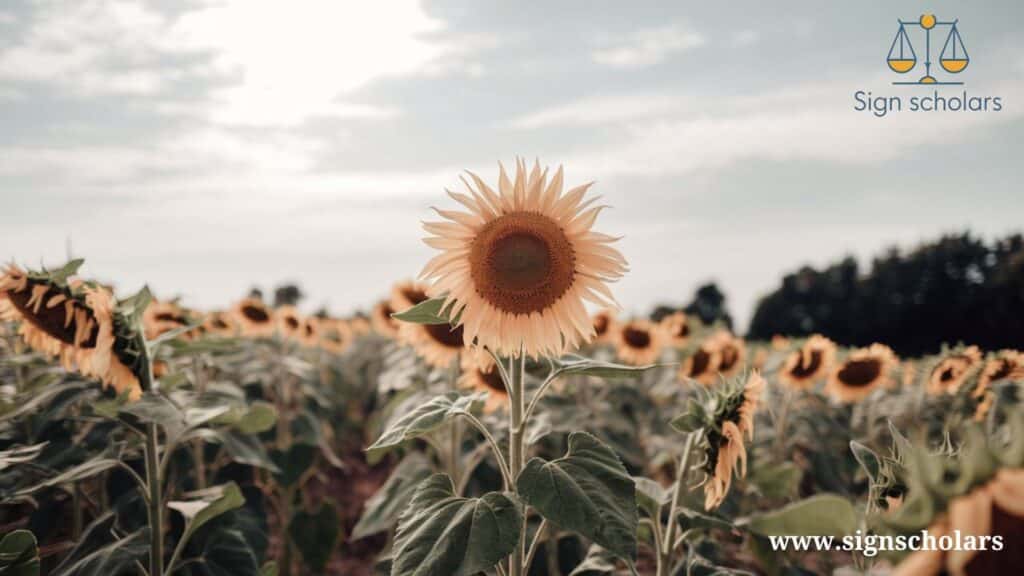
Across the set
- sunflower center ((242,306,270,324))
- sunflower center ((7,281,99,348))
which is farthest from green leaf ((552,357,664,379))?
sunflower center ((242,306,270,324))

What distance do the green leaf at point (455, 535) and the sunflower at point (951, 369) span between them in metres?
3.85

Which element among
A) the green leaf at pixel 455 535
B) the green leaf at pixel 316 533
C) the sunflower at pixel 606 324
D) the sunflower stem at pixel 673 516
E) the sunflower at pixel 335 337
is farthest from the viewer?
the sunflower at pixel 335 337

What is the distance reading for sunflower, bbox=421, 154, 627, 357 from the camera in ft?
7.07

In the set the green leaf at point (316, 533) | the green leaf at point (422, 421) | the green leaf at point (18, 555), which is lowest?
the green leaf at point (316, 533)

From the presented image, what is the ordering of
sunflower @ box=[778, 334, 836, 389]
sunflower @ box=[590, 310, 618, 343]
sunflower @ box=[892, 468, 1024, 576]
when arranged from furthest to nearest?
1. sunflower @ box=[590, 310, 618, 343]
2. sunflower @ box=[778, 334, 836, 389]
3. sunflower @ box=[892, 468, 1024, 576]

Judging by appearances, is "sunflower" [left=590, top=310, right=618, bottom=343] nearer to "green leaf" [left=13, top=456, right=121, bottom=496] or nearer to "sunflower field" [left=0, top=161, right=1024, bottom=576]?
"sunflower field" [left=0, top=161, right=1024, bottom=576]

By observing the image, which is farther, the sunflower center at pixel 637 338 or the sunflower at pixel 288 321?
the sunflower at pixel 288 321

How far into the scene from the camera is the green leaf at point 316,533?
187 inches

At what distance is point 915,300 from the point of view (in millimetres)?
30328

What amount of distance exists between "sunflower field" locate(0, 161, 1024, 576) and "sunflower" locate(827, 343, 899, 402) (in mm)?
23

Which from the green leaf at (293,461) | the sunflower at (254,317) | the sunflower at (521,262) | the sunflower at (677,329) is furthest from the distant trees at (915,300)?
the sunflower at (521,262)

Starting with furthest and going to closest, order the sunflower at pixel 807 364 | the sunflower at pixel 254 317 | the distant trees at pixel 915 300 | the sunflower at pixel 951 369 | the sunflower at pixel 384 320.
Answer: the distant trees at pixel 915 300
the sunflower at pixel 254 317
the sunflower at pixel 384 320
the sunflower at pixel 807 364
the sunflower at pixel 951 369

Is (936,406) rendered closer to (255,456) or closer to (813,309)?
(255,456)

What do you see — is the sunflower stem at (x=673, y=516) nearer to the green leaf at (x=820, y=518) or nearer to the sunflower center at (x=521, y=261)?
the green leaf at (x=820, y=518)
